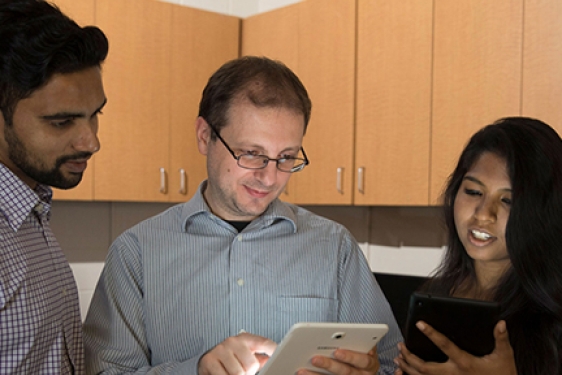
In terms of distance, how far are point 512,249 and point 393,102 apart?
1.41 m

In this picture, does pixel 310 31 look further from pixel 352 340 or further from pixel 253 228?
pixel 352 340

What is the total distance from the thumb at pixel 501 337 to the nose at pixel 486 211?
0.28 meters

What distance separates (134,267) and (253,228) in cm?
26

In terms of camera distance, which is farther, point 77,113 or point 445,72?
point 445,72

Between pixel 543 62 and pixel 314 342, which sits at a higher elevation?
pixel 543 62

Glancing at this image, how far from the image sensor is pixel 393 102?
9.55 ft

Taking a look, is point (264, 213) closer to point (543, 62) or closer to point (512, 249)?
point (512, 249)

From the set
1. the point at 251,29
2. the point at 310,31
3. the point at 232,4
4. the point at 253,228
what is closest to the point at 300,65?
the point at 310,31

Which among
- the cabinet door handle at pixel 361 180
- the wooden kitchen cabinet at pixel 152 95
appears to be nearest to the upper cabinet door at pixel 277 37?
the wooden kitchen cabinet at pixel 152 95

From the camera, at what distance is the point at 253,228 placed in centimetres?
154

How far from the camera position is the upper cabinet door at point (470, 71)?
2512 millimetres

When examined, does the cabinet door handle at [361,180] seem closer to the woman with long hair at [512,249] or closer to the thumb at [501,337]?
the woman with long hair at [512,249]

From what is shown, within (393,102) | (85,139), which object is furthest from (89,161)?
(85,139)

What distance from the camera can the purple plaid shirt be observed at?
4.22 feet
